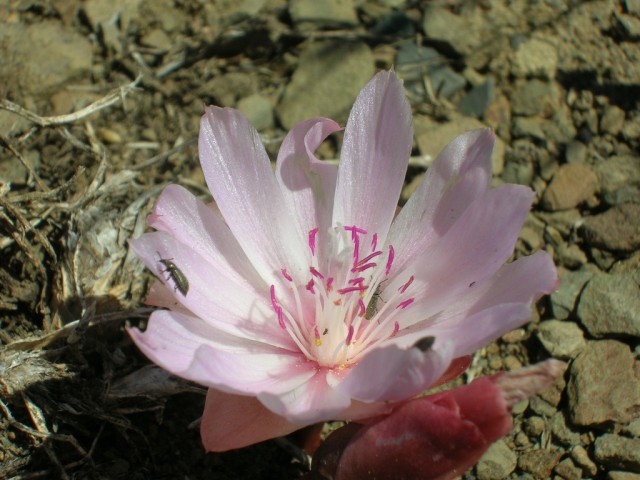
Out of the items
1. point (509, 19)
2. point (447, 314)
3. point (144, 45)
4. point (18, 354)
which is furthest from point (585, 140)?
point (18, 354)

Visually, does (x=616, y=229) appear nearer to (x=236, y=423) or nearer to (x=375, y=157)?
(x=375, y=157)

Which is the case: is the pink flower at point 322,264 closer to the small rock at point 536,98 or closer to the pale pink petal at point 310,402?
the pale pink petal at point 310,402

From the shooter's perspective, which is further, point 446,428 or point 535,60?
point 535,60

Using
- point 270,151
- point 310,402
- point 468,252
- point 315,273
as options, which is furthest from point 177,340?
point 270,151

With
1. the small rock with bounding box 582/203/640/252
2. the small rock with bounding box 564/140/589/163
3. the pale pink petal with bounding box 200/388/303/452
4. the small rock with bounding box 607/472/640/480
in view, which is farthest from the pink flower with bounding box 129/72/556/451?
the small rock with bounding box 564/140/589/163

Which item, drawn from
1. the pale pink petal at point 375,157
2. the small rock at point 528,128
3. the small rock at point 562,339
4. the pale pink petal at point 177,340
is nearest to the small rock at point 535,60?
the small rock at point 528,128
